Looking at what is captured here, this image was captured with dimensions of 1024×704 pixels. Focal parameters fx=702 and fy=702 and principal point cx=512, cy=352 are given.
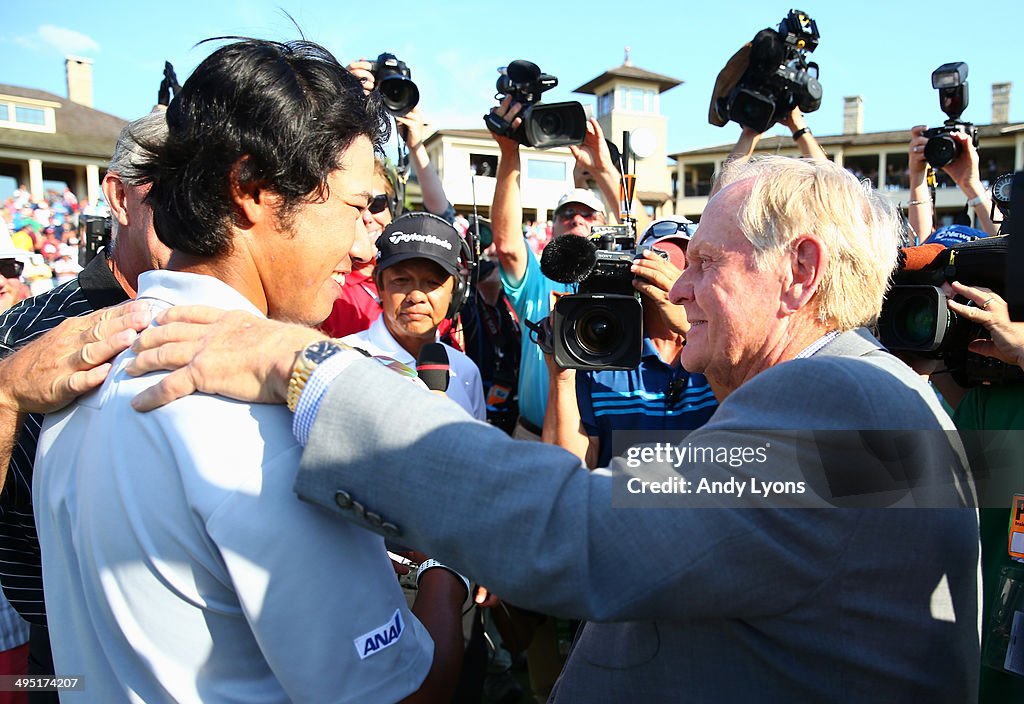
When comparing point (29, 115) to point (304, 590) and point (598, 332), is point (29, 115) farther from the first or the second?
point (304, 590)

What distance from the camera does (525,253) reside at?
3.78 meters

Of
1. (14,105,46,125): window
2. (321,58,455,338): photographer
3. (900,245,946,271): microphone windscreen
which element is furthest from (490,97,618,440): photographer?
(14,105,46,125): window

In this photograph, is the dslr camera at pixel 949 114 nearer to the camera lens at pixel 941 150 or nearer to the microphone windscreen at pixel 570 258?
the camera lens at pixel 941 150

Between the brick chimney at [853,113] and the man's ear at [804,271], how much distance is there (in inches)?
1988

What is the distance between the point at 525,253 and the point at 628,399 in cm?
114

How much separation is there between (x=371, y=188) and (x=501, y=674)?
133 inches

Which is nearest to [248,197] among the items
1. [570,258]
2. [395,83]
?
[570,258]

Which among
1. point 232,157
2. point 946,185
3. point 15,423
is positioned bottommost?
point 15,423

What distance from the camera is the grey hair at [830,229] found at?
64.8 inches

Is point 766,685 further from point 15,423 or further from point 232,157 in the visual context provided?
point 15,423

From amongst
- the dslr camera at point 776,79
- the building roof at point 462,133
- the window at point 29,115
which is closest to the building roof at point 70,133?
the window at point 29,115

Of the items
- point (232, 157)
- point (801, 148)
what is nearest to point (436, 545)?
point (232, 157)

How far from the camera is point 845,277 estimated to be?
1.65m

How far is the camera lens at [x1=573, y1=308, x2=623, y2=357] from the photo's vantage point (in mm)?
2576
